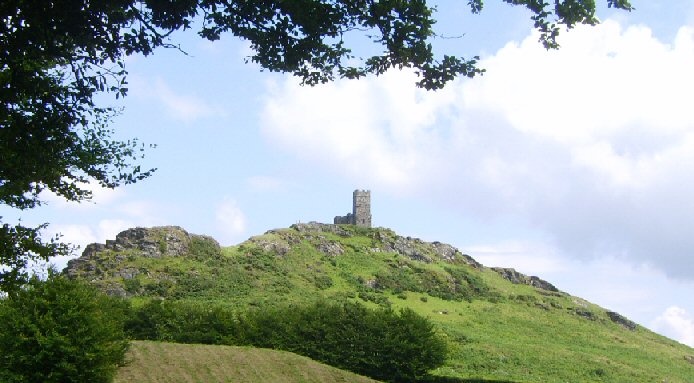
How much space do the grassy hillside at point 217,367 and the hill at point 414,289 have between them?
20.3 meters

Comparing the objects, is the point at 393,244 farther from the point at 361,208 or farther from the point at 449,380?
the point at 449,380

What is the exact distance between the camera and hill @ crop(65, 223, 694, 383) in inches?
2398

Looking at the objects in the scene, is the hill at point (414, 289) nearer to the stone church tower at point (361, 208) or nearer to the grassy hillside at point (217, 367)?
the stone church tower at point (361, 208)

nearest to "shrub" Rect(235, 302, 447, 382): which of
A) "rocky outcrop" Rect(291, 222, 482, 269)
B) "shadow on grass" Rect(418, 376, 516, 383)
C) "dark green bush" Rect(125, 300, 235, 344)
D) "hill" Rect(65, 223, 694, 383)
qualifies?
"shadow on grass" Rect(418, 376, 516, 383)

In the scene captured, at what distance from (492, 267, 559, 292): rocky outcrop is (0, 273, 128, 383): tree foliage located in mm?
83455

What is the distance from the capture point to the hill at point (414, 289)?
6091 centimetres

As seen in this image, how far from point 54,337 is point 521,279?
288 feet

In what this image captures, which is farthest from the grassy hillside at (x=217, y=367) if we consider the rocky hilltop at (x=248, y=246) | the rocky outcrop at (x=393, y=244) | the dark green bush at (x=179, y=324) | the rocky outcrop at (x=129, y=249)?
the rocky outcrop at (x=393, y=244)

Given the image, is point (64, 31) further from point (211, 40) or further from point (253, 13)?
point (253, 13)

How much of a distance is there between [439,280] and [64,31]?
266 ft

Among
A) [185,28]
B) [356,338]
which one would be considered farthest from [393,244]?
[185,28]

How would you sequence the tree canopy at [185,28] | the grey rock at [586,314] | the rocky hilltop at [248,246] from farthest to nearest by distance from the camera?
the grey rock at [586,314] → the rocky hilltop at [248,246] → the tree canopy at [185,28]

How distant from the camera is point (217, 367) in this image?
33.3 m

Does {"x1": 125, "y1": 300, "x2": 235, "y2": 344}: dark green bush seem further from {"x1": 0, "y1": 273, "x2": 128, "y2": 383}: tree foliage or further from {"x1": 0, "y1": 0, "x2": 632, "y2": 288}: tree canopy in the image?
{"x1": 0, "y1": 0, "x2": 632, "y2": 288}: tree canopy
